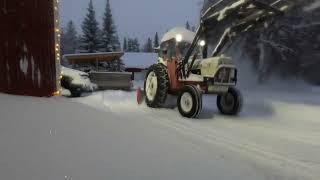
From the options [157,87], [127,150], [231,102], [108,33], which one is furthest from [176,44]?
[108,33]

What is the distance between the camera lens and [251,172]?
15.4 ft

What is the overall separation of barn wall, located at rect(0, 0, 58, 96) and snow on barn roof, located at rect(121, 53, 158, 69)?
54508 mm

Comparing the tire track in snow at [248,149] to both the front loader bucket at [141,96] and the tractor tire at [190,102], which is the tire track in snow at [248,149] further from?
the front loader bucket at [141,96]

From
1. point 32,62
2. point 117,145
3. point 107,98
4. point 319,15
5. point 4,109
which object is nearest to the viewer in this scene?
point 117,145

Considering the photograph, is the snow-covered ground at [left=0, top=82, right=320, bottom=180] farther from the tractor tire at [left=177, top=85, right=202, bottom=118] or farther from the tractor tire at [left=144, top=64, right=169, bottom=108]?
the tractor tire at [left=144, top=64, right=169, bottom=108]

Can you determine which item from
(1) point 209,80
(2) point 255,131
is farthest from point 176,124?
(1) point 209,80

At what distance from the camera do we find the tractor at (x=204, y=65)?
36.1 ft

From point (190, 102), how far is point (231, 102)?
175cm

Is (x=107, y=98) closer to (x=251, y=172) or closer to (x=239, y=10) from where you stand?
(x=239, y=10)

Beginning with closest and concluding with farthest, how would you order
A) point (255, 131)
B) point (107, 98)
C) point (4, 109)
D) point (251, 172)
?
point (251, 172) < point (4, 109) < point (255, 131) < point (107, 98)

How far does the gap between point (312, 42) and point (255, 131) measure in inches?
733

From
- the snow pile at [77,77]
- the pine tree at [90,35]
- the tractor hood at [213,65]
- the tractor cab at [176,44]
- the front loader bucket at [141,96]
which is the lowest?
the front loader bucket at [141,96]

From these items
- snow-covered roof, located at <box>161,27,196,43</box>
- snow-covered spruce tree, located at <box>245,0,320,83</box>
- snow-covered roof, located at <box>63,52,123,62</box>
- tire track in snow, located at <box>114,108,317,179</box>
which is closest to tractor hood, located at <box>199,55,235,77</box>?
snow-covered roof, located at <box>161,27,196,43</box>

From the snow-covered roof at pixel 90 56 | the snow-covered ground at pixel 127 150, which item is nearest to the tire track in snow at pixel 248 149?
the snow-covered ground at pixel 127 150
